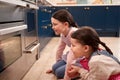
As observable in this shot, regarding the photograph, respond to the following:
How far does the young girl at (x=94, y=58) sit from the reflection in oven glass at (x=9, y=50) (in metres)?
0.43

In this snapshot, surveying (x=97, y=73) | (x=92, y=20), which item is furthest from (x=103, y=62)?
(x=92, y=20)

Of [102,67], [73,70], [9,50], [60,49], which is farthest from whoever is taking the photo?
[60,49]

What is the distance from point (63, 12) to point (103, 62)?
685 millimetres

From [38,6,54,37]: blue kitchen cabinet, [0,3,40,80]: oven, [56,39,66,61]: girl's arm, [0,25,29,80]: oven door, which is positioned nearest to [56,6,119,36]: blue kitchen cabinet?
[38,6,54,37]: blue kitchen cabinet

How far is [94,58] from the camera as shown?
1.10 meters

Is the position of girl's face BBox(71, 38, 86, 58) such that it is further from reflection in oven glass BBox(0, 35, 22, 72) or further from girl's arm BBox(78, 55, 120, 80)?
reflection in oven glass BBox(0, 35, 22, 72)

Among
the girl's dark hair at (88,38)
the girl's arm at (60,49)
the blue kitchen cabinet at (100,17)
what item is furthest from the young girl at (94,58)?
the blue kitchen cabinet at (100,17)

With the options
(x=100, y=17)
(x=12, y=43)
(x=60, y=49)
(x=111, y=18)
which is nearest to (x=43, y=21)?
(x=60, y=49)

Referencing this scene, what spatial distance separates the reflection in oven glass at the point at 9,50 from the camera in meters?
1.30

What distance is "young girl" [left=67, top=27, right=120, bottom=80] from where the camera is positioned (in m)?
1.08

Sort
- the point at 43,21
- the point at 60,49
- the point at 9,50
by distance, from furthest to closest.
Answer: the point at 43,21
the point at 60,49
the point at 9,50

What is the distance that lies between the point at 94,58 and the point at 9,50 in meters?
0.62

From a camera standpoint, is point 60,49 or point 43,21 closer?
point 60,49

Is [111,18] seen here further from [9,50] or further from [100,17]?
[9,50]
